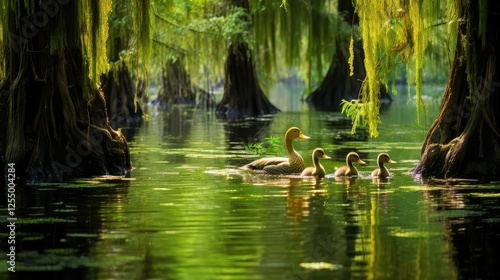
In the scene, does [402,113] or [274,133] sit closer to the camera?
[274,133]

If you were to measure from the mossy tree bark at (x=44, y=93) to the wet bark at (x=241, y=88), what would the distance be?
2382cm

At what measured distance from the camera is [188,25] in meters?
38.4

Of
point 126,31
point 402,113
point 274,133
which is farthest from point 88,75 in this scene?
point 402,113

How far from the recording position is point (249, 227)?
12.0 meters

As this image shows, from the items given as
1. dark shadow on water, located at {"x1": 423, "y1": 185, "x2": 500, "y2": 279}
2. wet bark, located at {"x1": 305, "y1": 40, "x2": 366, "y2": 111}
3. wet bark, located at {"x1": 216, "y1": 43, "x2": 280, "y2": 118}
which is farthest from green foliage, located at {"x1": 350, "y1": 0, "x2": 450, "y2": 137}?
wet bark, located at {"x1": 305, "y1": 40, "x2": 366, "y2": 111}

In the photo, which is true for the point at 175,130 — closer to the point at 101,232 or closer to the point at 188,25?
the point at 188,25

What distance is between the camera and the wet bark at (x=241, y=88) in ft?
136

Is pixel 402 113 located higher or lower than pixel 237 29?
lower

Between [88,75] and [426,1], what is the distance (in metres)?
5.10

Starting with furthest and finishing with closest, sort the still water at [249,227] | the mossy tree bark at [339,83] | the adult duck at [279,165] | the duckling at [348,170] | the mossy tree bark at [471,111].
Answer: the mossy tree bark at [339,83], the adult duck at [279,165], the duckling at [348,170], the mossy tree bark at [471,111], the still water at [249,227]

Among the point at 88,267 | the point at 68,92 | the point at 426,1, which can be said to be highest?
the point at 426,1

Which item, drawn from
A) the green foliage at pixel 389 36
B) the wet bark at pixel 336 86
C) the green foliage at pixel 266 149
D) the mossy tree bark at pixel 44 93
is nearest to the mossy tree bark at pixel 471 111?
the green foliage at pixel 389 36

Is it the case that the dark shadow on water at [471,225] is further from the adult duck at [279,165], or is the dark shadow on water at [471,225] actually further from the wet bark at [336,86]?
the wet bark at [336,86]

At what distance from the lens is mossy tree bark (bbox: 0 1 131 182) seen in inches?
661
